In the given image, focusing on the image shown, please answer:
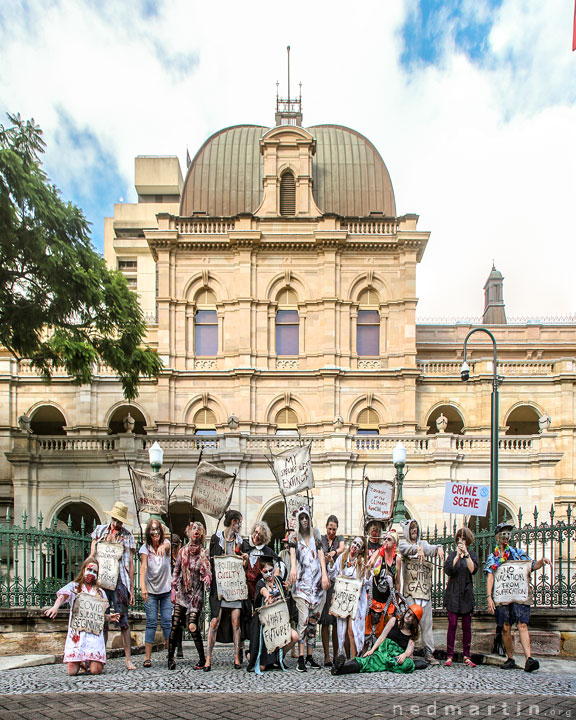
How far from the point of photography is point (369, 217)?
3350 centimetres

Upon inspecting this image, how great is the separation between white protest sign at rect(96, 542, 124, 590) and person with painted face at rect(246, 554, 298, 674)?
1.99 m

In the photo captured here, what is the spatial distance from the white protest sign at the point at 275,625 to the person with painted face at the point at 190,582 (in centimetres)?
91

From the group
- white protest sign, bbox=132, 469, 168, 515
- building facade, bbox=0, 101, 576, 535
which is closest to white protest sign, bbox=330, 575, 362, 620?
white protest sign, bbox=132, 469, 168, 515

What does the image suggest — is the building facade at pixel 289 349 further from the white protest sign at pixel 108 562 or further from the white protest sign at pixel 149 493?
the white protest sign at pixel 108 562

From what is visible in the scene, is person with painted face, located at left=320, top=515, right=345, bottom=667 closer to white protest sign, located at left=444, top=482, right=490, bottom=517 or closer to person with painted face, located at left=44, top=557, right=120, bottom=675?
white protest sign, located at left=444, top=482, right=490, bottom=517

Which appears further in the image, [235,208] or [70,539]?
[235,208]

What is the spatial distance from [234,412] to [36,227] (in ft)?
42.3

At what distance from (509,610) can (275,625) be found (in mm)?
3285

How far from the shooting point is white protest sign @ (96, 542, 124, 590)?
10547 millimetres

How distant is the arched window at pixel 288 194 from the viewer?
34.2 metres

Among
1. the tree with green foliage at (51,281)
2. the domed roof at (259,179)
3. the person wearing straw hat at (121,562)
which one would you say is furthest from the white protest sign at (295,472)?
the domed roof at (259,179)

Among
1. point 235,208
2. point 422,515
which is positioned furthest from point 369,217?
point 422,515

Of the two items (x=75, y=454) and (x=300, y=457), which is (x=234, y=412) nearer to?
(x=75, y=454)

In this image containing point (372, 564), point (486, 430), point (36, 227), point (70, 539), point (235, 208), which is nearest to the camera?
point (372, 564)
